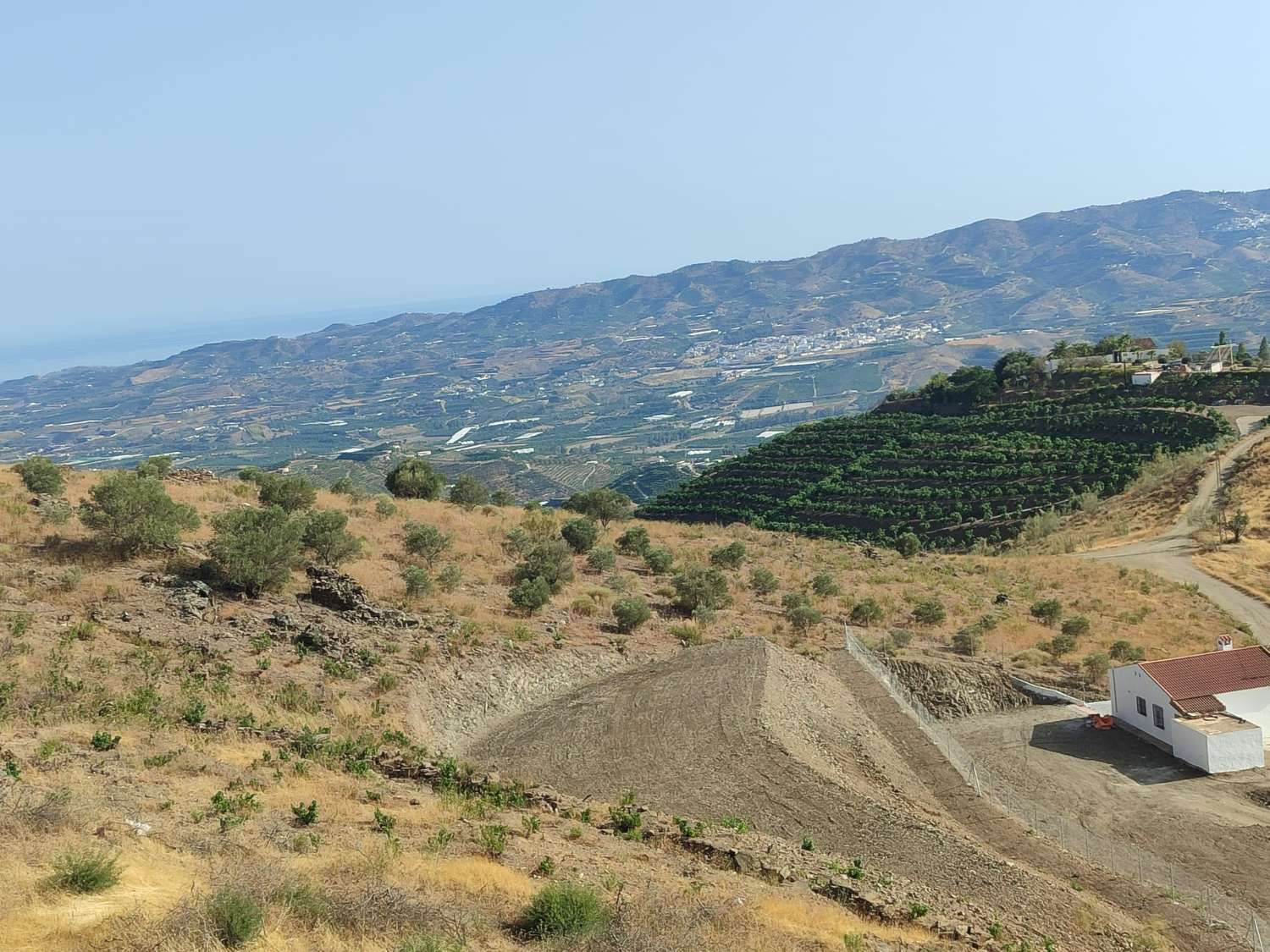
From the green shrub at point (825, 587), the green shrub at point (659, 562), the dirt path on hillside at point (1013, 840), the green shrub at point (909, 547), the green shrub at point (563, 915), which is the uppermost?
the green shrub at point (563, 915)

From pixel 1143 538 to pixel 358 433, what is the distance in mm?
166234

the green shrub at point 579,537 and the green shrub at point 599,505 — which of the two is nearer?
the green shrub at point 579,537

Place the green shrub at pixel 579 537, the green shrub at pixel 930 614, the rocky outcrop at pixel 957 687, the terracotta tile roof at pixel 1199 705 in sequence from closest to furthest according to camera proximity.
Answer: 1. the terracotta tile roof at pixel 1199 705
2. the rocky outcrop at pixel 957 687
3. the green shrub at pixel 930 614
4. the green shrub at pixel 579 537

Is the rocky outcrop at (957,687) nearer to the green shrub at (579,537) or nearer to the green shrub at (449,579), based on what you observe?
the green shrub at (579,537)

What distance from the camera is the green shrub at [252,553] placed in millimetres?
19453

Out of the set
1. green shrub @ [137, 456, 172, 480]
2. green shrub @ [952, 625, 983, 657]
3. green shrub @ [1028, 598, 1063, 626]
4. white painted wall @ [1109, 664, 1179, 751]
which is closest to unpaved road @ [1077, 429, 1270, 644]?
green shrub @ [1028, 598, 1063, 626]

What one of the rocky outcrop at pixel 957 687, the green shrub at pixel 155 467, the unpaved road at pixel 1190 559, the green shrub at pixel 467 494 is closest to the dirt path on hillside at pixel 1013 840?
the rocky outcrop at pixel 957 687

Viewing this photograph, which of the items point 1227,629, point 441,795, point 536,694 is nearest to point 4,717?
point 441,795

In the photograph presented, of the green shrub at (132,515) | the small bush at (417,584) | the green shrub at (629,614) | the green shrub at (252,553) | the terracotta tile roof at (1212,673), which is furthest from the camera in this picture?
the green shrub at (629,614)

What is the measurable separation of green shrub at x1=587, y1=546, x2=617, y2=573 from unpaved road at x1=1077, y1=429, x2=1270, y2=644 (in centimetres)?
2102

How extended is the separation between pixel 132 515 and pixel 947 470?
150 feet

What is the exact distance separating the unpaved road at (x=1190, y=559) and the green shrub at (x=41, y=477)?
37117 mm

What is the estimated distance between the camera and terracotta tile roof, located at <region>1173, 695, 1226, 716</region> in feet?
67.5

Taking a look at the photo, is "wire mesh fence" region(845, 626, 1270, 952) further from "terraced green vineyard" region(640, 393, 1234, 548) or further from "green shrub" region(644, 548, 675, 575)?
"terraced green vineyard" region(640, 393, 1234, 548)
